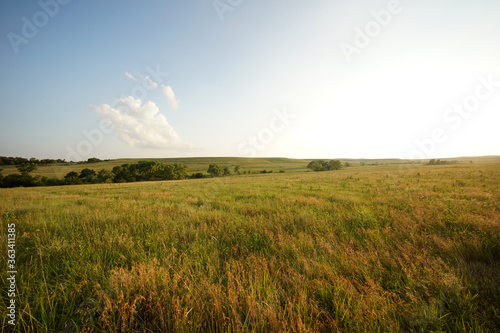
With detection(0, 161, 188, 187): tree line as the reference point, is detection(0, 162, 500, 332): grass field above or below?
above

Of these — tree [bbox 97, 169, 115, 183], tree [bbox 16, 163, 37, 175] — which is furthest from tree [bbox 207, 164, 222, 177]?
tree [bbox 16, 163, 37, 175]

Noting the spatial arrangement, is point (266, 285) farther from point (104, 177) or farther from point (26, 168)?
point (26, 168)

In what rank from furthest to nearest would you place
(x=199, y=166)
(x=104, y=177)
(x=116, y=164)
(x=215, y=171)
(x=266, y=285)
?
(x=199, y=166)
(x=116, y=164)
(x=215, y=171)
(x=104, y=177)
(x=266, y=285)

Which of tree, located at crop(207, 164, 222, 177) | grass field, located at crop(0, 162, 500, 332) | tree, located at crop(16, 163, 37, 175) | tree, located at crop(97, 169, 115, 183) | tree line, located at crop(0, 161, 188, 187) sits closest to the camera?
grass field, located at crop(0, 162, 500, 332)

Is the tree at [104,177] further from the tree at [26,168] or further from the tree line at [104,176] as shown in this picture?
the tree at [26,168]

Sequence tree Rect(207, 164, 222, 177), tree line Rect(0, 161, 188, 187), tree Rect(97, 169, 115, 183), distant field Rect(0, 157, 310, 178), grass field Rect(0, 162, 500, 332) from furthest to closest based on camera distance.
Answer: tree Rect(207, 164, 222, 177) < distant field Rect(0, 157, 310, 178) < tree Rect(97, 169, 115, 183) < tree line Rect(0, 161, 188, 187) < grass field Rect(0, 162, 500, 332)

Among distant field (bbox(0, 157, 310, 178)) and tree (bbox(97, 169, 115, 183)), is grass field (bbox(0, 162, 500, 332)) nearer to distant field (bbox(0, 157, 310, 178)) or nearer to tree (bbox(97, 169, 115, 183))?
tree (bbox(97, 169, 115, 183))

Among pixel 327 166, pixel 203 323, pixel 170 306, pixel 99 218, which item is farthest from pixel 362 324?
pixel 327 166

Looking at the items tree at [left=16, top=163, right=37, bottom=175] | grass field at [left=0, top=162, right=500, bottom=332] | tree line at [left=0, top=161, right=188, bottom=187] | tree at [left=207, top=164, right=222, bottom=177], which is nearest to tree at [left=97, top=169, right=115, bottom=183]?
tree line at [left=0, top=161, right=188, bottom=187]

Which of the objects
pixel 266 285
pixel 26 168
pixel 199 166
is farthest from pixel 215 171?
pixel 266 285

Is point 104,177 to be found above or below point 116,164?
below

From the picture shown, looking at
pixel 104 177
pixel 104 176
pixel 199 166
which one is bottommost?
pixel 104 177

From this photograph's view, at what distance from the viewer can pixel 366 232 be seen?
398 cm

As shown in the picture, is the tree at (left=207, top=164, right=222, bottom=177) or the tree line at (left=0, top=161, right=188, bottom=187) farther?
the tree at (left=207, top=164, right=222, bottom=177)
